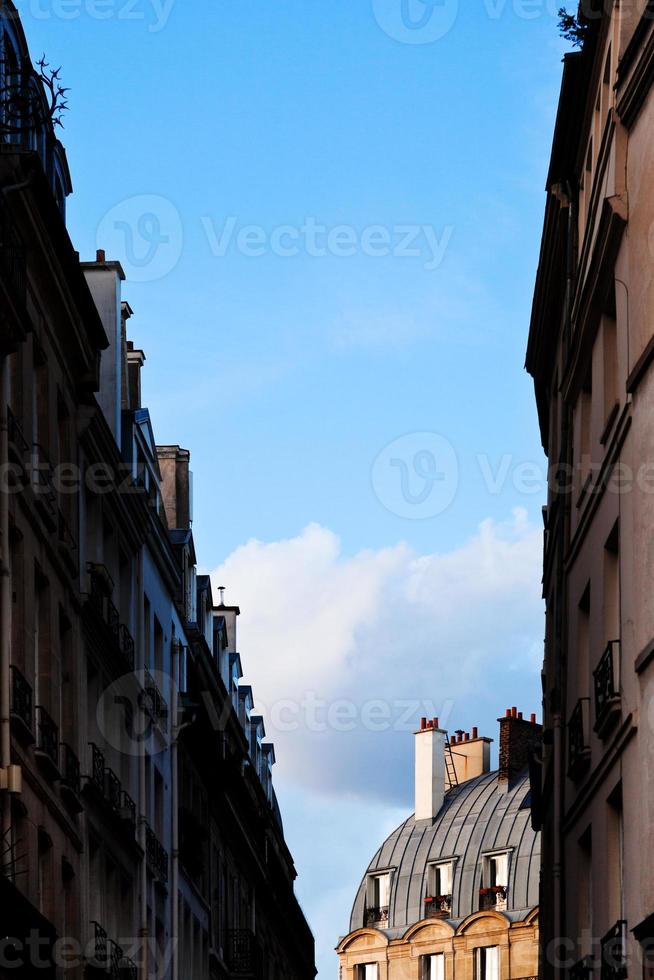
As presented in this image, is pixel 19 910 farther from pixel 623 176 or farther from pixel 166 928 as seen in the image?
pixel 166 928

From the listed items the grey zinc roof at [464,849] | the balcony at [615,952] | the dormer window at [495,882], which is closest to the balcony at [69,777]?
the balcony at [615,952]

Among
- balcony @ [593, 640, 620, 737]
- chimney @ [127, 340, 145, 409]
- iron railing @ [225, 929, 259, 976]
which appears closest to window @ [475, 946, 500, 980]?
iron railing @ [225, 929, 259, 976]

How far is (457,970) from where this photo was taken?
71062mm

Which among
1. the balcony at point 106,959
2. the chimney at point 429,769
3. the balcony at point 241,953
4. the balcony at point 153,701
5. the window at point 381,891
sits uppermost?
the chimney at point 429,769

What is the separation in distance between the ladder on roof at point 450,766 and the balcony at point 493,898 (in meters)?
7.95

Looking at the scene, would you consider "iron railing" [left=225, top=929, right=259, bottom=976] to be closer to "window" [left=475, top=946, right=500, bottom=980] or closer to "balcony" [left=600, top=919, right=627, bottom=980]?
"window" [left=475, top=946, right=500, bottom=980]

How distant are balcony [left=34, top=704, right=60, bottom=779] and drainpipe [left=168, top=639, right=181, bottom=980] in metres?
12.4

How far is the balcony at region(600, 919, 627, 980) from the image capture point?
73.5ft

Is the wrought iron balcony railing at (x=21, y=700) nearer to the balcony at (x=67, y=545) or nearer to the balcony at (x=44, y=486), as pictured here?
the balcony at (x=44, y=486)

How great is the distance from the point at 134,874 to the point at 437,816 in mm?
42074

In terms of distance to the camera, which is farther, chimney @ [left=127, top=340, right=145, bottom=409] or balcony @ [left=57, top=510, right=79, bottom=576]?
chimney @ [left=127, top=340, right=145, bottom=409]

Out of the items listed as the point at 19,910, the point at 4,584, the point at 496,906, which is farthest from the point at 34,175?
the point at 496,906

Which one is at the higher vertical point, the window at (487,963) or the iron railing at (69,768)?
the window at (487,963)

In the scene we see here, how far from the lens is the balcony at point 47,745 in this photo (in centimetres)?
2630
